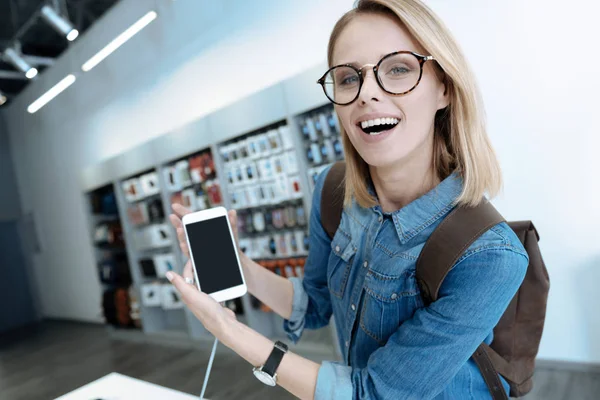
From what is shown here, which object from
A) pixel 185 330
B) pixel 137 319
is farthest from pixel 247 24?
pixel 137 319

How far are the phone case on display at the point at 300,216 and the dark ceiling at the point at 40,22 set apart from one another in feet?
14.3

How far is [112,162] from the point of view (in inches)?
248

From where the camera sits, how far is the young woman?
2.85 ft

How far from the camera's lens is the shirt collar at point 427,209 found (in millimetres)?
970

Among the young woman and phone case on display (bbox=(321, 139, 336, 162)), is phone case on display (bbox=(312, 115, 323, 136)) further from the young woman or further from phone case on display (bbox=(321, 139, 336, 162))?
the young woman

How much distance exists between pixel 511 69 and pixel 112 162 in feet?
17.3

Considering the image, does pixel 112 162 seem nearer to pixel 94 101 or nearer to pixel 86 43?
pixel 94 101

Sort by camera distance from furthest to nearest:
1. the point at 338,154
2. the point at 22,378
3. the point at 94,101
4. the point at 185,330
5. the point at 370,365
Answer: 1. the point at 94,101
2. the point at 185,330
3. the point at 22,378
4. the point at 338,154
5. the point at 370,365

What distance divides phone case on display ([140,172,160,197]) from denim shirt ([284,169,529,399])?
194 inches

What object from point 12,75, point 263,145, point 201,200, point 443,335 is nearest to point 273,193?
point 263,145

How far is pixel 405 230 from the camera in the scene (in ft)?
3.23

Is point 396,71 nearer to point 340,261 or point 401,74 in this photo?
point 401,74

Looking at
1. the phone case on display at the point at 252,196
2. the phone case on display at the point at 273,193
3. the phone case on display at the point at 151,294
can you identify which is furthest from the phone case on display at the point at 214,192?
the phone case on display at the point at 151,294

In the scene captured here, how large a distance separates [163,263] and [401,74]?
535 cm
